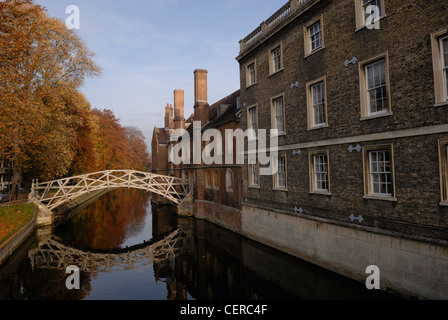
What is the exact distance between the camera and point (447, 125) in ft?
25.6

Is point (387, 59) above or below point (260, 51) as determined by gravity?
below

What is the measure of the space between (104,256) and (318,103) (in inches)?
543

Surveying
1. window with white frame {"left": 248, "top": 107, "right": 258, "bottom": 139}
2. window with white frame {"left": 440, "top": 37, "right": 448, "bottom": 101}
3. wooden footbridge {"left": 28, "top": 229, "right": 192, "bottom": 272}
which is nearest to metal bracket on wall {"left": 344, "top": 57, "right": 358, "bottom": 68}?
window with white frame {"left": 440, "top": 37, "right": 448, "bottom": 101}

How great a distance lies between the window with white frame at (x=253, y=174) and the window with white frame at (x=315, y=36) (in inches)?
276

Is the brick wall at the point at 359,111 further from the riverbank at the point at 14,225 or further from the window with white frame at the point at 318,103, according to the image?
the riverbank at the point at 14,225

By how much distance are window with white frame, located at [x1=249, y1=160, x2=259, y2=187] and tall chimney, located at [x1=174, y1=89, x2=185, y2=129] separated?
19.6 metres

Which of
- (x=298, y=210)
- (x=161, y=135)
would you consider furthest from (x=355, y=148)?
(x=161, y=135)

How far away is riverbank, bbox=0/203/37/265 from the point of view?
14.7 m

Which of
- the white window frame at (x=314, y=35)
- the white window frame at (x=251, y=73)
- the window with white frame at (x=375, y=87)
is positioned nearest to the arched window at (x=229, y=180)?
the white window frame at (x=251, y=73)

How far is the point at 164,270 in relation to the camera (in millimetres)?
14047

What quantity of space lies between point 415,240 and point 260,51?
1236 centimetres
